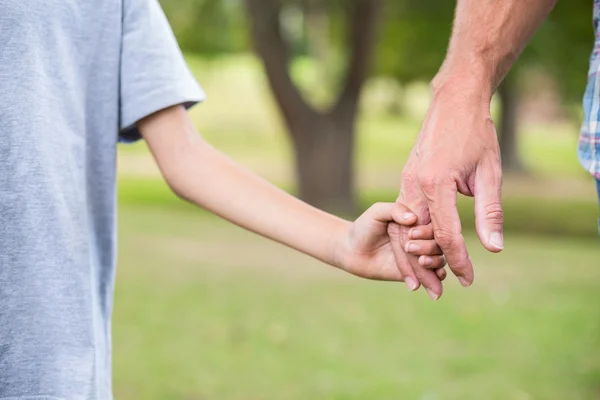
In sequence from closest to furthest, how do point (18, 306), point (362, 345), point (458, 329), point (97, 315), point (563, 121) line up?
point (18, 306), point (97, 315), point (362, 345), point (458, 329), point (563, 121)

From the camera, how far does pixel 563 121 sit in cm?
4375

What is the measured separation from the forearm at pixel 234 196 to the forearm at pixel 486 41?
44cm

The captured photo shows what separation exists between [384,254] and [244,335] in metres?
4.26

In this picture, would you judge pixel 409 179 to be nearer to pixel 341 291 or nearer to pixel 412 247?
pixel 412 247

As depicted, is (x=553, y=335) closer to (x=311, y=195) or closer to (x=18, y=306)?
(x=18, y=306)

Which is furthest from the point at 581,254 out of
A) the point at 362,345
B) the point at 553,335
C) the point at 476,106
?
the point at 476,106

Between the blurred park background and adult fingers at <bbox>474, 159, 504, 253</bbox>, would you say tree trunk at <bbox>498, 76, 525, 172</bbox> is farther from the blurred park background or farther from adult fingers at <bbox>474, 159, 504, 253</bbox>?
adult fingers at <bbox>474, 159, 504, 253</bbox>

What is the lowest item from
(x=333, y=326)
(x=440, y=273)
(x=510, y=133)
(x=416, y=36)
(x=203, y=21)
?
(x=510, y=133)

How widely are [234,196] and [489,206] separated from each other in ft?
1.82

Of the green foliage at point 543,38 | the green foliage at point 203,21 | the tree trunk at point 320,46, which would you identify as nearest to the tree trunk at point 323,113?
the green foliage at point 543,38

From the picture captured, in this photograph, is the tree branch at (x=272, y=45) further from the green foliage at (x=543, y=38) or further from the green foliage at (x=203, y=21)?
the green foliage at (x=203, y=21)

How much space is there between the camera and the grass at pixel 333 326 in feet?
16.9

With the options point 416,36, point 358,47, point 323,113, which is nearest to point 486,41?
point 358,47

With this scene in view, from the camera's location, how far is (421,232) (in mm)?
1952
